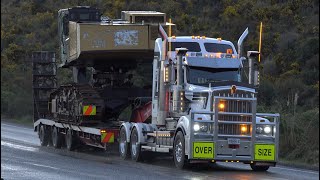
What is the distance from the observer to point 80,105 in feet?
81.3

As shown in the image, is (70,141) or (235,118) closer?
(235,118)

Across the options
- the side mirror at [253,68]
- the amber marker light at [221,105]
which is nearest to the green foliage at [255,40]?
the side mirror at [253,68]

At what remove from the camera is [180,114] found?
19984mm

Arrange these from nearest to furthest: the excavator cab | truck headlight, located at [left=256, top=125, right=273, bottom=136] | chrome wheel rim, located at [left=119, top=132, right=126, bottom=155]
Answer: truck headlight, located at [left=256, top=125, right=273, bottom=136] → chrome wheel rim, located at [left=119, top=132, right=126, bottom=155] → the excavator cab

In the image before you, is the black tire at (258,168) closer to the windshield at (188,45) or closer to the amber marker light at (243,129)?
the amber marker light at (243,129)

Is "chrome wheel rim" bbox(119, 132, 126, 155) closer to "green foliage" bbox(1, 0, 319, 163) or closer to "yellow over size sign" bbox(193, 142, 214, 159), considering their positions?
"green foliage" bbox(1, 0, 319, 163)

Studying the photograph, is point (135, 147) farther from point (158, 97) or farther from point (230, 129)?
point (230, 129)

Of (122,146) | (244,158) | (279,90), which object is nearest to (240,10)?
(279,90)

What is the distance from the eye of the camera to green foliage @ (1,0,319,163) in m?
26.5

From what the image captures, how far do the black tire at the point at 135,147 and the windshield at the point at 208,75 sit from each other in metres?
2.65

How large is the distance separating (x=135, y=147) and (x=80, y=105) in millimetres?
3663

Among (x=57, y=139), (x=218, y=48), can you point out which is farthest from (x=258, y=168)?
(x=57, y=139)

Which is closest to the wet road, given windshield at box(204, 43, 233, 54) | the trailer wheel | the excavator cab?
the trailer wheel

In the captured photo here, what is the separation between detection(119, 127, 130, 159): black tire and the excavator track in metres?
1.91
